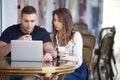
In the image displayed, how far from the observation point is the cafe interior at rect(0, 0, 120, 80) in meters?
4.80

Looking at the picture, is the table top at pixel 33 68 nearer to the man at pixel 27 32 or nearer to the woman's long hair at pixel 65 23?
the man at pixel 27 32

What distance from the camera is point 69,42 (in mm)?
3219

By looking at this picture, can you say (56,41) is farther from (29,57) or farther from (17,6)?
(17,6)

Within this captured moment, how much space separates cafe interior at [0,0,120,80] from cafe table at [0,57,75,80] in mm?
976

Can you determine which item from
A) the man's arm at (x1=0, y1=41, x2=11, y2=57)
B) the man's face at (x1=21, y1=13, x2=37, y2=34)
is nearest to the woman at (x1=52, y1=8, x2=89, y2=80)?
the man's face at (x1=21, y1=13, x2=37, y2=34)

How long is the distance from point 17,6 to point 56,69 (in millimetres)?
3167

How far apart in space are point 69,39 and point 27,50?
709 mm

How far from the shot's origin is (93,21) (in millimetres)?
7848

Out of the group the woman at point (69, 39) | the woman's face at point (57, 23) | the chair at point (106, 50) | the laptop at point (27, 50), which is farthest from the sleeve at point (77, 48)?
the chair at point (106, 50)

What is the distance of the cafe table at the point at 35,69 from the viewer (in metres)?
2.46

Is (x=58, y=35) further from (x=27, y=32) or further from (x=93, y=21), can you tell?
(x=93, y=21)

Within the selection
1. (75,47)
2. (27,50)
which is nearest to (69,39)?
(75,47)

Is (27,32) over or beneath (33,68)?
over

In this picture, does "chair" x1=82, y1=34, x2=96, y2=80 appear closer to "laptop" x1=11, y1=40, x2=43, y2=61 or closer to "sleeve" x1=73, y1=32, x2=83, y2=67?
"sleeve" x1=73, y1=32, x2=83, y2=67
